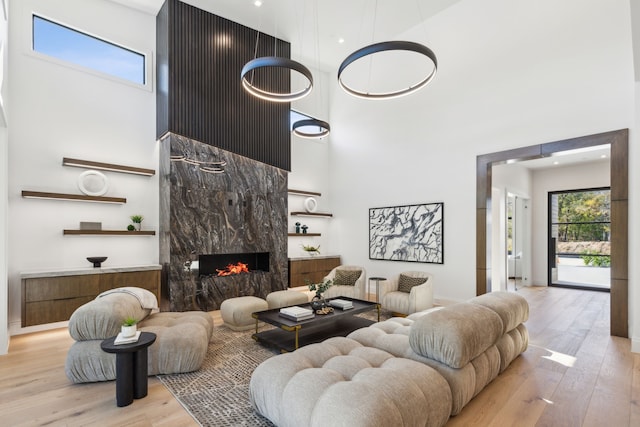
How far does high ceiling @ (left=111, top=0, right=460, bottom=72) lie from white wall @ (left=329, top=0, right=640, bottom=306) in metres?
0.43

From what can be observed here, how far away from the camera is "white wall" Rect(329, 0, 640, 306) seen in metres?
4.63

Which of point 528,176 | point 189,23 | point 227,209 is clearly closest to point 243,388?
point 227,209

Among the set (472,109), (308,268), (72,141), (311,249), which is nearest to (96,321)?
(72,141)

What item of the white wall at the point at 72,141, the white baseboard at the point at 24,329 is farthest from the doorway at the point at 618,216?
the white baseboard at the point at 24,329

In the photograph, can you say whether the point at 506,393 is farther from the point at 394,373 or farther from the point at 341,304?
the point at 341,304

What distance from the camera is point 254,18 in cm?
648

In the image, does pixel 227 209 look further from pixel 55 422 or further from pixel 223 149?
pixel 55 422

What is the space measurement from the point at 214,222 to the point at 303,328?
2.90 m

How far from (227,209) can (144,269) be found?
5.64 ft

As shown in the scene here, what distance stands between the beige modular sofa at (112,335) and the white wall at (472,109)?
15.9 feet

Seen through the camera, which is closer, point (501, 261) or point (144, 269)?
point (144, 269)

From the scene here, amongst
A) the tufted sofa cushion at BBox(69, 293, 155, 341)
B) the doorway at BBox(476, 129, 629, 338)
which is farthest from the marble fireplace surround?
the doorway at BBox(476, 129, 629, 338)

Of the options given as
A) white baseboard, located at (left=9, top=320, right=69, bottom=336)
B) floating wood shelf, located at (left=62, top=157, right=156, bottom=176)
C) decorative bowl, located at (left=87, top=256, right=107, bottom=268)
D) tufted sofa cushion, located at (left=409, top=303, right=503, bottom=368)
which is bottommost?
white baseboard, located at (left=9, top=320, right=69, bottom=336)

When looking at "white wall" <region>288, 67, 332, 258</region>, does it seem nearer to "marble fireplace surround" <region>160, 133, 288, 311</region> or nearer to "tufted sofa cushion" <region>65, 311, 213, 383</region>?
"marble fireplace surround" <region>160, 133, 288, 311</region>
